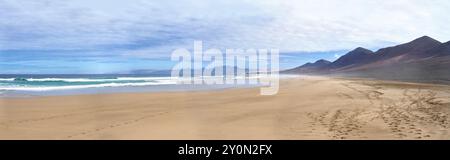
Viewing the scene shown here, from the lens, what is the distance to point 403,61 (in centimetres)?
7000

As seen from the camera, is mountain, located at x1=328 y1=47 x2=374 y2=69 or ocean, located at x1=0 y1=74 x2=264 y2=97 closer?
ocean, located at x1=0 y1=74 x2=264 y2=97

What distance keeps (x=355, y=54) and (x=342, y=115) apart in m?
117

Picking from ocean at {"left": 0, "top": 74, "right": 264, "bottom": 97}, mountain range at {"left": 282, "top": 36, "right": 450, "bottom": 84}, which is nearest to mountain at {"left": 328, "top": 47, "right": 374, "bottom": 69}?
mountain range at {"left": 282, "top": 36, "right": 450, "bottom": 84}

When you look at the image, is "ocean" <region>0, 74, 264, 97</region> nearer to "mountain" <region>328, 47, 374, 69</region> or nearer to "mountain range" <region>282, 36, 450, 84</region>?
"mountain range" <region>282, 36, 450, 84</region>
